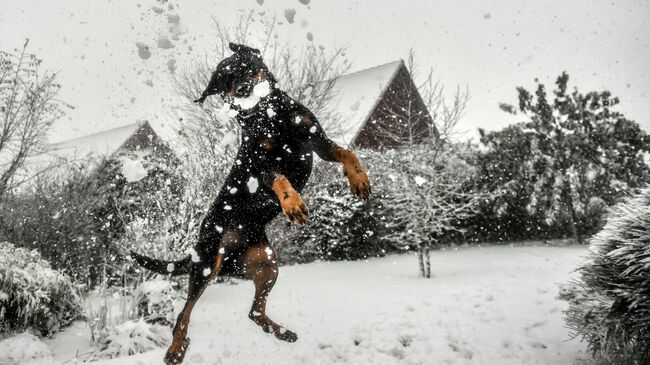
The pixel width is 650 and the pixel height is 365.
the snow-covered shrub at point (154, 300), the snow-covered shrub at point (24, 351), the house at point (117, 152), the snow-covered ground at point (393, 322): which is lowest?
the snow-covered ground at point (393, 322)

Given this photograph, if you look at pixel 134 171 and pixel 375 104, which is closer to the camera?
pixel 134 171

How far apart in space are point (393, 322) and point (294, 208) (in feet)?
13.9

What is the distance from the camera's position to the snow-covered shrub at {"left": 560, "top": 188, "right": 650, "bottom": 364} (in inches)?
104

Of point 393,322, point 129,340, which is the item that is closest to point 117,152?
point 129,340

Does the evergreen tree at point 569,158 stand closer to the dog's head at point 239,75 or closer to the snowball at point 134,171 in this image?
the snowball at point 134,171

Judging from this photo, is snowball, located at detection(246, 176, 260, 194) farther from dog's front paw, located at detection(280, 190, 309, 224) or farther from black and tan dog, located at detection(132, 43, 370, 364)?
dog's front paw, located at detection(280, 190, 309, 224)

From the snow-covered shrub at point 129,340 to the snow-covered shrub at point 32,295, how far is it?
36.9 inches

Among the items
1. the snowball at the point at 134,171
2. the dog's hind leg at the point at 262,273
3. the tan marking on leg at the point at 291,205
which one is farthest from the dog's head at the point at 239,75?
the snowball at the point at 134,171

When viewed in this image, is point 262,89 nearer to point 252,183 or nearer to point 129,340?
point 252,183

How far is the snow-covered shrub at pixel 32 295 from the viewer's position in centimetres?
434

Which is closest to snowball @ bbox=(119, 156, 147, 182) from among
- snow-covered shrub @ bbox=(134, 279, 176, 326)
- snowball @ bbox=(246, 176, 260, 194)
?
snow-covered shrub @ bbox=(134, 279, 176, 326)

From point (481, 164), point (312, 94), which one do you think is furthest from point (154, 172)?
point (481, 164)

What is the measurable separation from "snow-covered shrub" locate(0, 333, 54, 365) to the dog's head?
3862 millimetres

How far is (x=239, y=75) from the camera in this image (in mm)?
1651
